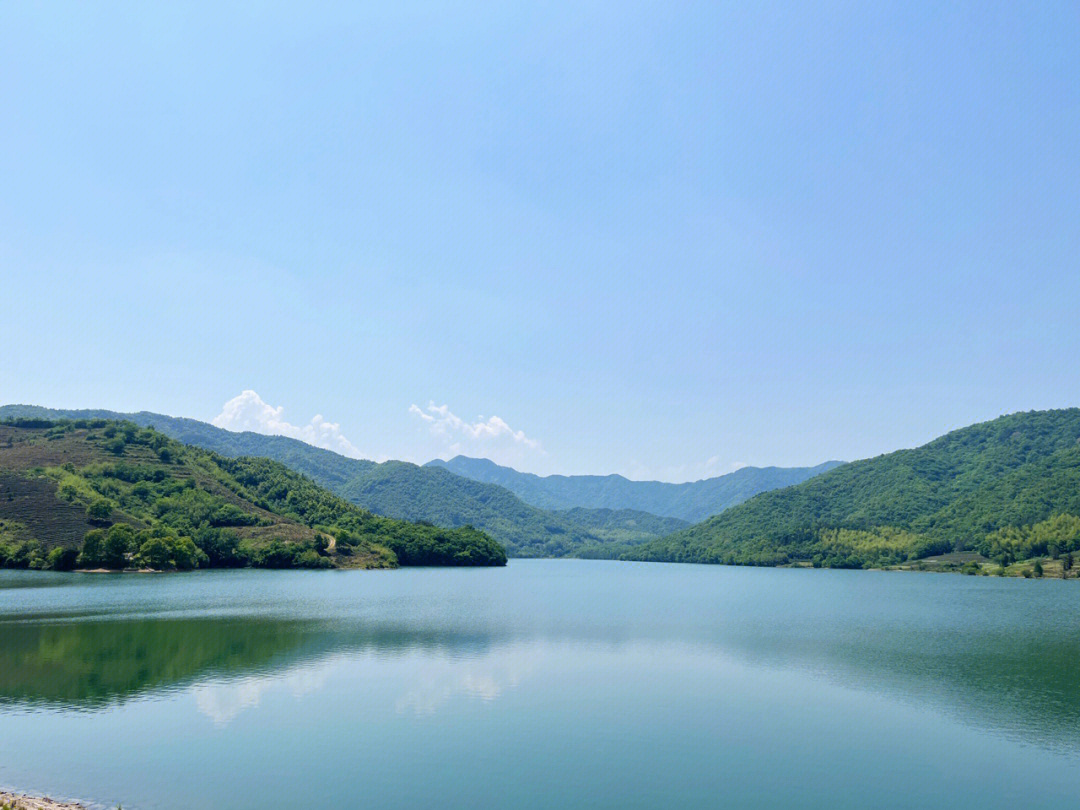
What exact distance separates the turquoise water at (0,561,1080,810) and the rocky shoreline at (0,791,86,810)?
3.60 ft

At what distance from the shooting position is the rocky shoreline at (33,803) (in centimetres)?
2261

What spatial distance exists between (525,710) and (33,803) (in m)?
22.3

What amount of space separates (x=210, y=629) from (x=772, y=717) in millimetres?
48522

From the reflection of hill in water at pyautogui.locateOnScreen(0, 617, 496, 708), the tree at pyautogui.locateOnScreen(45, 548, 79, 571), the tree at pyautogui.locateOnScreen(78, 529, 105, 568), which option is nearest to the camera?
the reflection of hill in water at pyautogui.locateOnScreen(0, 617, 496, 708)

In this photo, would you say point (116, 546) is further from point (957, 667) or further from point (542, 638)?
point (957, 667)

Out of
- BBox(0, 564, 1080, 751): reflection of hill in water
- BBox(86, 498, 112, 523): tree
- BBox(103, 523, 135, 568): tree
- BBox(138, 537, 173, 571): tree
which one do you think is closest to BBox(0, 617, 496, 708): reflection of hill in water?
BBox(0, 564, 1080, 751): reflection of hill in water

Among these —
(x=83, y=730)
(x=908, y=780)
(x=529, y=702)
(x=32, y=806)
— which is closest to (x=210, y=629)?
(x=83, y=730)

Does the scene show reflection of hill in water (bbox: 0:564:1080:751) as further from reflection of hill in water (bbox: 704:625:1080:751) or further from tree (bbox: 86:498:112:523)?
tree (bbox: 86:498:112:523)

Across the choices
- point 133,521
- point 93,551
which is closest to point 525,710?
point 93,551

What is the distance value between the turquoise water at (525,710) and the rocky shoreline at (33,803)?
110cm

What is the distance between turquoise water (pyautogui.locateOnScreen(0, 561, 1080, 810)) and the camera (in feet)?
89.9

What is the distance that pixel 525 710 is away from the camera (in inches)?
1523

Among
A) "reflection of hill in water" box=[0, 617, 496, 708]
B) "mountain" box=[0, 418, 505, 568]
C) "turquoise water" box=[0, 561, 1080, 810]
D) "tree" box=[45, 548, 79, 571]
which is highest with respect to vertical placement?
"mountain" box=[0, 418, 505, 568]

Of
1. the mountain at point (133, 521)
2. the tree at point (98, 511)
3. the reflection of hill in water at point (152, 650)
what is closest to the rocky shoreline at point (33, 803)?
the reflection of hill in water at point (152, 650)
